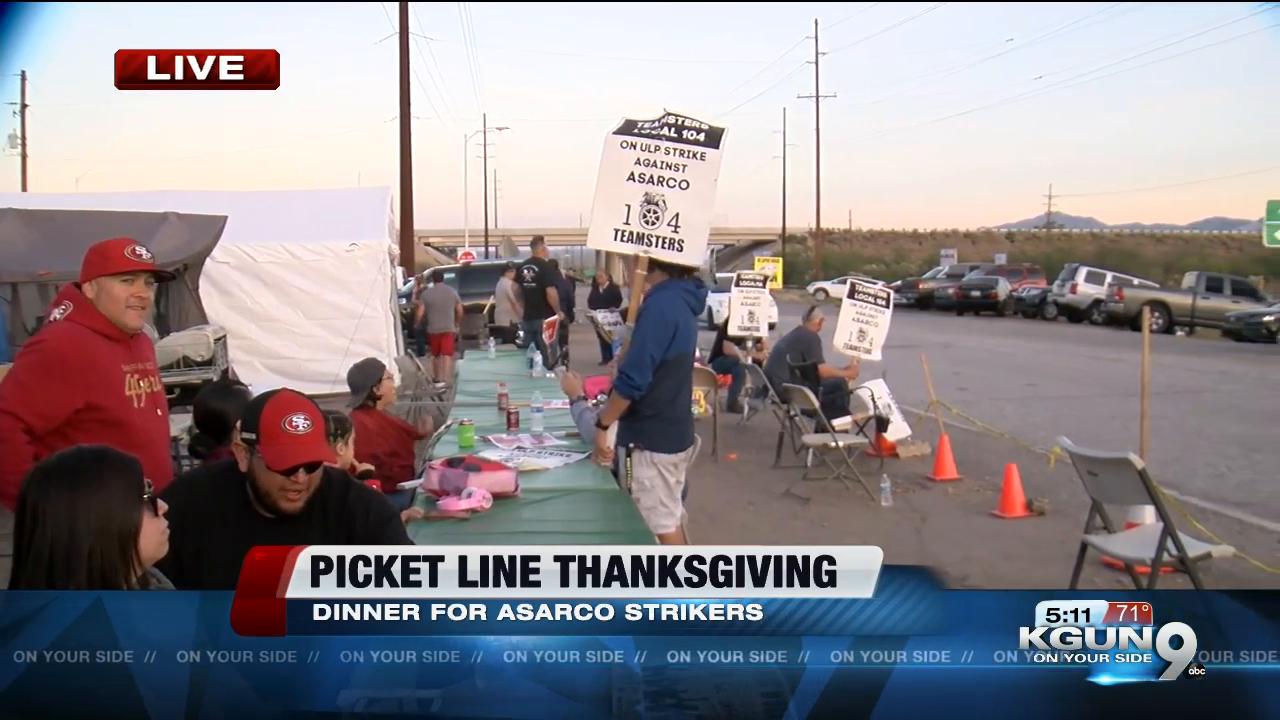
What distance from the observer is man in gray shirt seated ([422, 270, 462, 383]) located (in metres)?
13.0

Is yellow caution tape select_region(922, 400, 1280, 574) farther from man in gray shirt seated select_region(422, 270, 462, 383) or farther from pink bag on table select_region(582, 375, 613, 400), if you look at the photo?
man in gray shirt seated select_region(422, 270, 462, 383)

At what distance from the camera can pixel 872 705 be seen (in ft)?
8.16

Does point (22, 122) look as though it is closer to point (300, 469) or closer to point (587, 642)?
point (300, 469)

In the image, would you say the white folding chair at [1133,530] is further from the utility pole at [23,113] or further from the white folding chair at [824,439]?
the utility pole at [23,113]

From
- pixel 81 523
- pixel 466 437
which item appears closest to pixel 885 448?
pixel 466 437

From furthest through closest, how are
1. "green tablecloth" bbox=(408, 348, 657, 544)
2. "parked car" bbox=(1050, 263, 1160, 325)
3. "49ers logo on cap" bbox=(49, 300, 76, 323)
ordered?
"parked car" bbox=(1050, 263, 1160, 325), "green tablecloth" bbox=(408, 348, 657, 544), "49ers logo on cap" bbox=(49, 300, 76, 323)

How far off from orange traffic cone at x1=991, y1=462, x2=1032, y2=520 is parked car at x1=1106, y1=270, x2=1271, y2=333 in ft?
4.47

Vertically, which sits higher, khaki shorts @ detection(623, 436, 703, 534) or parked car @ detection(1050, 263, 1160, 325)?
parked car @ detection(1050, 263, 1160, 325)

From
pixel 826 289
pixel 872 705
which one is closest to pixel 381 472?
pixel 872 705

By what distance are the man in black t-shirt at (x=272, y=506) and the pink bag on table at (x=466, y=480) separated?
3.21 ft

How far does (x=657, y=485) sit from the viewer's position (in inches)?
163

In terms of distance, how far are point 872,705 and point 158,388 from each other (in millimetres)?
2487

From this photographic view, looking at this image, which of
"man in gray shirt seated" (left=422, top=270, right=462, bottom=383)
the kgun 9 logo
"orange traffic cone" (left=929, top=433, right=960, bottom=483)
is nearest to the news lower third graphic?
the kgun 9 logo

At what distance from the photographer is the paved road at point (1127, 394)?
6113mm
